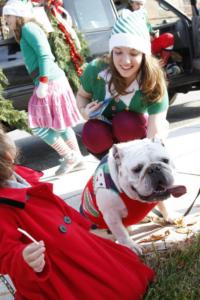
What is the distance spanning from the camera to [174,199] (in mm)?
3727

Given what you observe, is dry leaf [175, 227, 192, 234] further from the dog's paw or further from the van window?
the van window

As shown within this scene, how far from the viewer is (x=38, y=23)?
5.04 meters

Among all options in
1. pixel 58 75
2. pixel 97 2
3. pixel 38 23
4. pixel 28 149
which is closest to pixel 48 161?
pixel 28 149

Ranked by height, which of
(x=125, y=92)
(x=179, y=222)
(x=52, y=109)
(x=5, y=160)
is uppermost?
(x=5, y=160)

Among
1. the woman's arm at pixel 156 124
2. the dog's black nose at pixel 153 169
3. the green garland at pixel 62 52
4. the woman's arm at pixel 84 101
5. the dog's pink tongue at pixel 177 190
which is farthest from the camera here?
the green garland at pixel 62 52

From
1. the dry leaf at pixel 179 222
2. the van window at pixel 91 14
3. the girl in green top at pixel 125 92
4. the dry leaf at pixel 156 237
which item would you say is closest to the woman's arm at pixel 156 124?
the girl in green top at pixel 125 92

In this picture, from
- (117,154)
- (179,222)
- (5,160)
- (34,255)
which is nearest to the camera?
(34,255)

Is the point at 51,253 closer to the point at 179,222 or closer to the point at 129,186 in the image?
the point at 129,186

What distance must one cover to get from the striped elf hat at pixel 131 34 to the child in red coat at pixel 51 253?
134 cm

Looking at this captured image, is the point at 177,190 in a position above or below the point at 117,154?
below

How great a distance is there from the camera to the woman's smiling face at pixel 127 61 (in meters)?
3.27

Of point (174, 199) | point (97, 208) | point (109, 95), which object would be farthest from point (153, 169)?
point (174, 199)

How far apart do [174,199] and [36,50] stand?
2070 mm

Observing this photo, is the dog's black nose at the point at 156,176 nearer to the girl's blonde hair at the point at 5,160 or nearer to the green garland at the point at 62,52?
the girl's blonde hair at the point at 5,160
